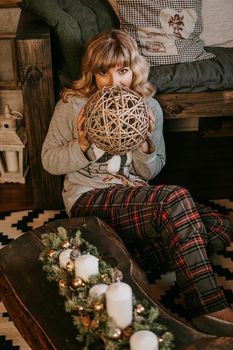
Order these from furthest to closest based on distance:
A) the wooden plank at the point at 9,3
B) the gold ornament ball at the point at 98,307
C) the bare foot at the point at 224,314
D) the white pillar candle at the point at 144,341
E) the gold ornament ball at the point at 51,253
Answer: the wooden plank at the point at 9,3
the bare foot at the point at 224,314
the gold ornament ball at the point at 51,253
the gold ornament ball at the point at 98,307
the white pillar candle at the point at 144,341

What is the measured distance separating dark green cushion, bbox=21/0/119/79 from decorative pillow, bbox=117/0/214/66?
153 mm

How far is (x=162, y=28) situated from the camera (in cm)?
232

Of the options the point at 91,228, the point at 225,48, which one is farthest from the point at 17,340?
the point at 225,48

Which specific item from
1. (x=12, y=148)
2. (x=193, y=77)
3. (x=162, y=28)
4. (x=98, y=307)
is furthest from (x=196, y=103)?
(x=98, y=307)

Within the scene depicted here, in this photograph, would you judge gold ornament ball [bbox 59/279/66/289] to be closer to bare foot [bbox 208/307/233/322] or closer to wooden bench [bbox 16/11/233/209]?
bare foot [bbox 208/307/233/322]

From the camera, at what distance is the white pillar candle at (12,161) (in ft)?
8.35

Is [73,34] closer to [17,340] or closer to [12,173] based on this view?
[12,173]

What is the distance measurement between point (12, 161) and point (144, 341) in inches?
65.2

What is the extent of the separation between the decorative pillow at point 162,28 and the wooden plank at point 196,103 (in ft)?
0.63

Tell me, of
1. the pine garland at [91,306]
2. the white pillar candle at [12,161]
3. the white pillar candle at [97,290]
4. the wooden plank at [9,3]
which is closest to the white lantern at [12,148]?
the white pillar candle at [12,161]

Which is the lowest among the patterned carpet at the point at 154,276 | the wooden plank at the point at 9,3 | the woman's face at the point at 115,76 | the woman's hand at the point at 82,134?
the patterned carpet at the point at 154,276

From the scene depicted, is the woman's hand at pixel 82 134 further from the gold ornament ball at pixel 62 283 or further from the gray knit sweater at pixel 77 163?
the gold ornament ball at pixel 62 283

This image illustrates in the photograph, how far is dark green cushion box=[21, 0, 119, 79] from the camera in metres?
2.07

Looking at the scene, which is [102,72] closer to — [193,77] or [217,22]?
[193,77]
